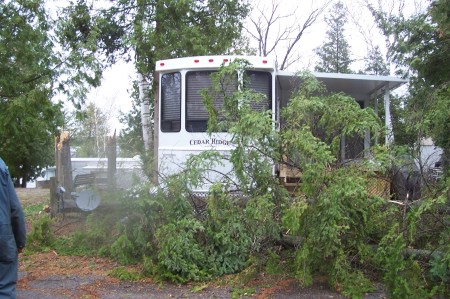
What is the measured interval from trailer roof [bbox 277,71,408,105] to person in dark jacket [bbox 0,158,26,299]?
5.24 metres

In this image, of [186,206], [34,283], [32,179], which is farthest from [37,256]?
[32,179]

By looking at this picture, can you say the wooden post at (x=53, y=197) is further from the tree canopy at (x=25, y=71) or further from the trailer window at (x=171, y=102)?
the trailer window at (x=171, y=102)

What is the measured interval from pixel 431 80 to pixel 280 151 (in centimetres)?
648

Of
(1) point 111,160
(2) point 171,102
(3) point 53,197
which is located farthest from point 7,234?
(3) point 53,197

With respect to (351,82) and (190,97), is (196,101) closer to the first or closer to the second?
(190,97)

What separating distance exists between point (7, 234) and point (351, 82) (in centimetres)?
737

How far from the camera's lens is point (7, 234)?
3.60 metres

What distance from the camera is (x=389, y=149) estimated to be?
6.02 m

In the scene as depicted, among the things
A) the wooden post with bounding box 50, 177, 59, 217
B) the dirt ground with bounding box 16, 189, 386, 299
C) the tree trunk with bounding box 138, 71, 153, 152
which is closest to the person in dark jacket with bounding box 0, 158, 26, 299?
the dirt ground with bounding box 16, 189, 386, 299

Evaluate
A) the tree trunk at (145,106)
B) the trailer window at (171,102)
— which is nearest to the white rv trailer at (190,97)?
the trailer window at (171,102)

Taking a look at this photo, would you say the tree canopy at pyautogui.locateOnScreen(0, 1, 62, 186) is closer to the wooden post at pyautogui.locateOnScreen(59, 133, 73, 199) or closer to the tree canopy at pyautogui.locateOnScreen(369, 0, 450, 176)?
the wooden post at pyautogui.locateOnScreen(59, 133, 73, 199)

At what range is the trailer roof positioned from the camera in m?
8.95

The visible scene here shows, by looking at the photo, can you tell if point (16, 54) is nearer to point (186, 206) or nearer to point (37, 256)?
point (37, 256)

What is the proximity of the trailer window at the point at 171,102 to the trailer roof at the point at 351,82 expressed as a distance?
71.2 inches
